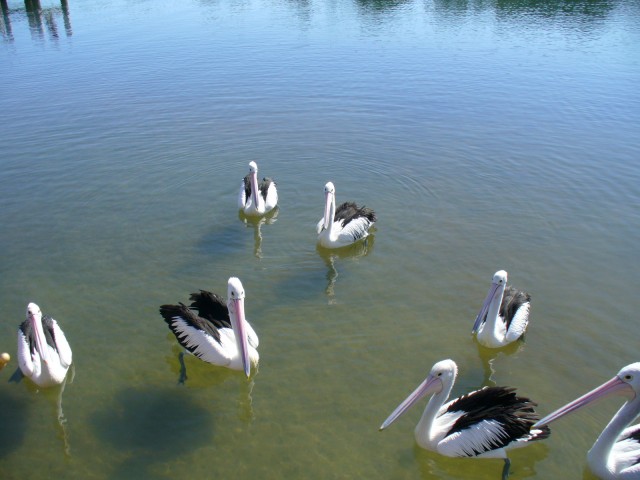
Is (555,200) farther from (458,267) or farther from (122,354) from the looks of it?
(122,354)

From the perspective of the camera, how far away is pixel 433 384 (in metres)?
5.95

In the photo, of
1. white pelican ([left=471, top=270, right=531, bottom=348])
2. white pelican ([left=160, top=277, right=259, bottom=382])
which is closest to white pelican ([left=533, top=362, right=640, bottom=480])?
white pelican ([left=471, top=270, right=531, bottom=348])

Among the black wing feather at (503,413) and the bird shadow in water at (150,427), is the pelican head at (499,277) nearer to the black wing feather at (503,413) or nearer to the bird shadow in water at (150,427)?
the black wing feather at (503,413)

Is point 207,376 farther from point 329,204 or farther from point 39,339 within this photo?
point 329,204

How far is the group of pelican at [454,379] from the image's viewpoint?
5.70 m

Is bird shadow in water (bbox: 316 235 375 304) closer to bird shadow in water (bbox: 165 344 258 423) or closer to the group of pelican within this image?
the group of pelican

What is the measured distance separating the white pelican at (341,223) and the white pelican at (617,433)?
4.71 m

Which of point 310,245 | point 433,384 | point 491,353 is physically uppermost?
point 433,384

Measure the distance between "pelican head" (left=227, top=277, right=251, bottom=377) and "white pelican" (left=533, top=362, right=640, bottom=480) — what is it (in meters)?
3.20

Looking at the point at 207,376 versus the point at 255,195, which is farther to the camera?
the point at 255,195

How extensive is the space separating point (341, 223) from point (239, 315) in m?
3.59

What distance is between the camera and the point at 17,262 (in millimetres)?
9500

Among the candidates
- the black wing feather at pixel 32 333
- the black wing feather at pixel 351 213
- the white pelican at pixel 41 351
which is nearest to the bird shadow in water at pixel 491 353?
the black wing feather at pixel 351 213

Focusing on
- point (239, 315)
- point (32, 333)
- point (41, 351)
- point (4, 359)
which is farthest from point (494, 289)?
point (4, 359)
